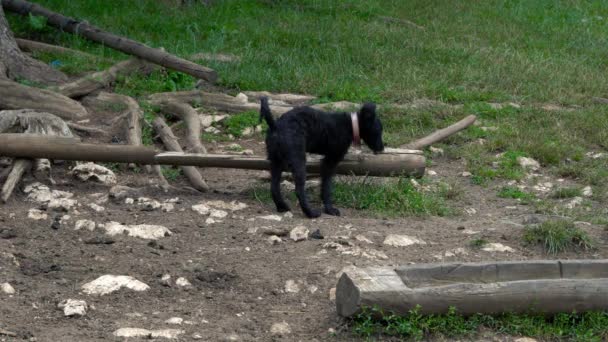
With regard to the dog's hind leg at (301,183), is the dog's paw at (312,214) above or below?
below

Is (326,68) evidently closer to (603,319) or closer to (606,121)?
(606,121)

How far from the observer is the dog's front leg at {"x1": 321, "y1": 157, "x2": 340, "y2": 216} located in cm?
796

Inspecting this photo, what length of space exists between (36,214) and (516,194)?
4.26m

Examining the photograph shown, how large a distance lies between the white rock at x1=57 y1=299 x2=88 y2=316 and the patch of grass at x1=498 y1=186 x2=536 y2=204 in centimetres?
444

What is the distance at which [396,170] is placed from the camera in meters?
8.34

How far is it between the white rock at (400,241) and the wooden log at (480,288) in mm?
1126

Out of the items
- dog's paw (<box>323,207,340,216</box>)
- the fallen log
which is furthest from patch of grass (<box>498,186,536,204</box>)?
dog's paw (<box>323,207,340,216</box>)

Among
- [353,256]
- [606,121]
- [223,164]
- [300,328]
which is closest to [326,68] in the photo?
[606,121]

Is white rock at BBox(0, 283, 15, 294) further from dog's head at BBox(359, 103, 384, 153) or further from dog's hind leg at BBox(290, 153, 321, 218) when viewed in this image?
dog's head at BBox(359, 103, 384, 153)

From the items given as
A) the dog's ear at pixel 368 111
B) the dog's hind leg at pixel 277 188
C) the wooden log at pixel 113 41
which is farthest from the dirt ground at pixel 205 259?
the wooden log at pixel 113 41

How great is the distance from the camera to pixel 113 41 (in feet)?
38.4

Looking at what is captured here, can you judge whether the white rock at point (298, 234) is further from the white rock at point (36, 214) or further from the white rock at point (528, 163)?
the white rock at point (528, 163)

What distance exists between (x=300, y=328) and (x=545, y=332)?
1.47 metres

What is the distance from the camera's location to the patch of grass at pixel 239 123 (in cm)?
1004
